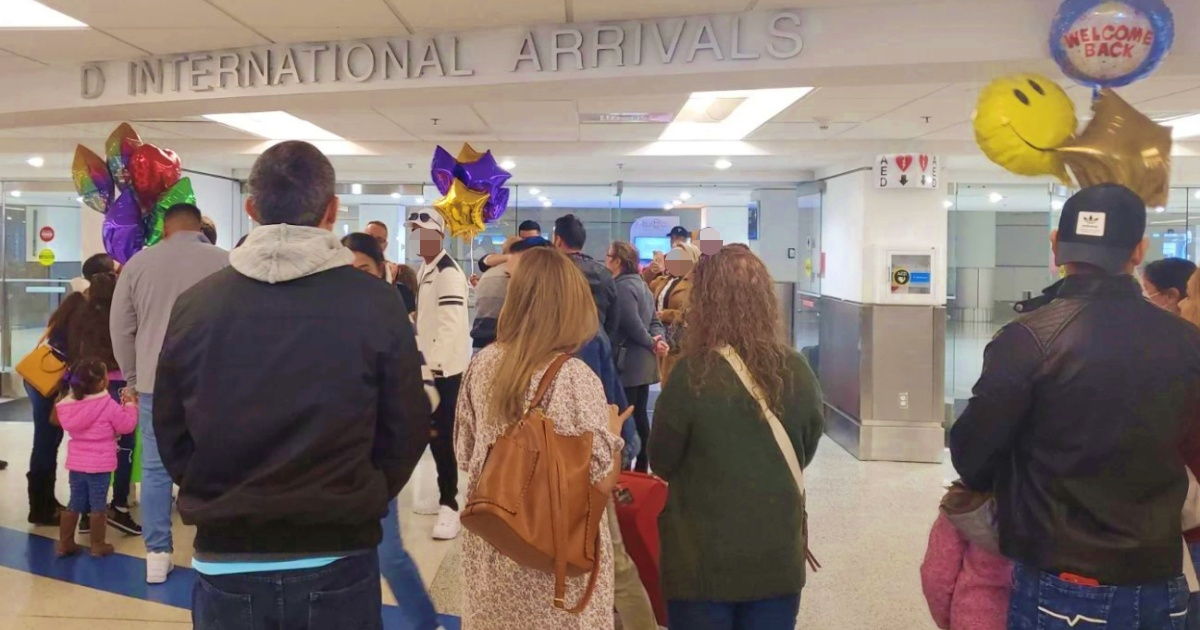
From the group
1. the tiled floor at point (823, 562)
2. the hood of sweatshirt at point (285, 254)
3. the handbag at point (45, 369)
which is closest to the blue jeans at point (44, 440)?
the handbag at point (45, 369)

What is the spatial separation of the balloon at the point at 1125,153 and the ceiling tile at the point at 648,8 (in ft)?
5.14

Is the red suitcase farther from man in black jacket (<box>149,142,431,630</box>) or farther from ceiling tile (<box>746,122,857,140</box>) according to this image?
ceiling tile (<box>746,122,857,140</box>)

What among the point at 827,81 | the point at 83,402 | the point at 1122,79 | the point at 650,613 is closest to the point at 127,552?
the point at 83,402

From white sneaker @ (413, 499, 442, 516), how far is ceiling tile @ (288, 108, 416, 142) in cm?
261

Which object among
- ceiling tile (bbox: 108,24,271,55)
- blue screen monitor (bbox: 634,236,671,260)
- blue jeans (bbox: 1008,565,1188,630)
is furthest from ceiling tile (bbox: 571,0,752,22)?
A: blue screen monitor (bbox: 634,236,671,260)

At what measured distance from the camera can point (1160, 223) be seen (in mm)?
7910

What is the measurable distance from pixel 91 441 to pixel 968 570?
395cm

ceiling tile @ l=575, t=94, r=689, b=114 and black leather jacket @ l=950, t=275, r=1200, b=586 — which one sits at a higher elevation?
ceiling tile @ l=575, t=94, r=689, b=114

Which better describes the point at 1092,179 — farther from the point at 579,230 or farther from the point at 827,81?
the point at 579,230

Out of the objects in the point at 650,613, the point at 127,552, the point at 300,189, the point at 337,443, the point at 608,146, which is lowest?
the point at 127,552

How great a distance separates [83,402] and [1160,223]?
860 cm

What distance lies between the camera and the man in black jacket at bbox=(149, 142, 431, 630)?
5.38 ft

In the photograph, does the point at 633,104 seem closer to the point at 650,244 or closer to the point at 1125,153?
the point at 1125,153

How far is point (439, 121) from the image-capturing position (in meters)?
6.30
